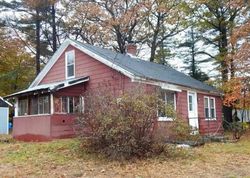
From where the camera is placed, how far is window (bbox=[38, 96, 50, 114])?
1831 centimetres

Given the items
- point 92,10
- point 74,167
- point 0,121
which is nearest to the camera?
point 74,167

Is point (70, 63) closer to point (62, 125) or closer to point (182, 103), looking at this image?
point (62, 125)

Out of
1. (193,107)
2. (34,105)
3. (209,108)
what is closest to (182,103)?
(193,107)

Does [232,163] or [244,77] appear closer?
[232,163]

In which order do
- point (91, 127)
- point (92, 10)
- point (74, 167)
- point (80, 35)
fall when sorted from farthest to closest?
point (80, 35) < point (92, 10) < point (91, 127) < point (74, 167)

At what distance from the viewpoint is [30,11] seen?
33.2 metres

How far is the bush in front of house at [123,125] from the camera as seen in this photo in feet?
35.4

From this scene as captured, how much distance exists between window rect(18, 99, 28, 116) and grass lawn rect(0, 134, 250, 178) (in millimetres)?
6926

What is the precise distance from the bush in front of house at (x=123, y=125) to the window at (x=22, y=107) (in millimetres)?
8926

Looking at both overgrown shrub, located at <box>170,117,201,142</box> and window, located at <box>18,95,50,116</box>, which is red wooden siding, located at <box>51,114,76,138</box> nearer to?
window, located at <box>18,95,50,116</box>

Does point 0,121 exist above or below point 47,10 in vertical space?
below

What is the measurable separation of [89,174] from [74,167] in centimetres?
98

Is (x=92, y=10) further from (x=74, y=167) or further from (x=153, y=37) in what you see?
(x=74, y=167)

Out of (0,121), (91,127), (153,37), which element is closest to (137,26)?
(153,37)
